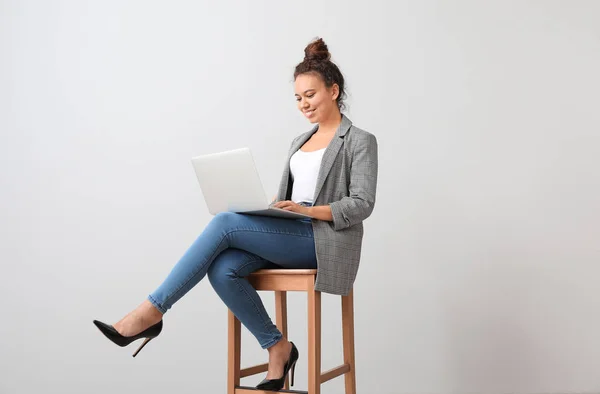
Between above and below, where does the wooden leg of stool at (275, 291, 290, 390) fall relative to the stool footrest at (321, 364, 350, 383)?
above

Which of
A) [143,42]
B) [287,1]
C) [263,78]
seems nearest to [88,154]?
[143,42]

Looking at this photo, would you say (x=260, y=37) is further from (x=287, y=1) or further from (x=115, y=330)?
(x=115, y=330)

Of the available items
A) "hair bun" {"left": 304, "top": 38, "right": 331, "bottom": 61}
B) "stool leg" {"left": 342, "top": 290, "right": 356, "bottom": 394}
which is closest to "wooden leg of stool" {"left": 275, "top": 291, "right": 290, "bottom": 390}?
"stool leg" {"left": 342, "top": 290, "right": 356, "bottom": 394}

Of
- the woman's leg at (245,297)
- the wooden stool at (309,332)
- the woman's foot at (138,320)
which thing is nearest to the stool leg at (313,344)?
the wooden stool at (309,332)

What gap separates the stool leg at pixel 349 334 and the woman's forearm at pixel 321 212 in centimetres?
32

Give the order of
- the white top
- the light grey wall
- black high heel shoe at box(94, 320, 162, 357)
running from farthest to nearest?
the light grey wall, the white top, black high heel shoe at box(94, 320, 162, 357)

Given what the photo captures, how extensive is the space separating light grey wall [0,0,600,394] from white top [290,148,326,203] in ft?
2.55

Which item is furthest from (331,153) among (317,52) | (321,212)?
(317,52)

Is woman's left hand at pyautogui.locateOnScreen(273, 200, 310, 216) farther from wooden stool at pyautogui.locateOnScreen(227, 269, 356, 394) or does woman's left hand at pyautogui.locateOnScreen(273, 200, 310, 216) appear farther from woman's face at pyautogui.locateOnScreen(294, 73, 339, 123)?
woman's face at pyautogui.locateOnScreen(294, 73, 339, 123)

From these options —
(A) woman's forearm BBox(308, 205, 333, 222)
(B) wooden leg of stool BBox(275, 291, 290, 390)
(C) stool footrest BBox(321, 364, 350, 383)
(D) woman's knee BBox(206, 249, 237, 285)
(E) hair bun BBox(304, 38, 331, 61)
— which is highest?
(E) hair bun BBox(304, 38, 331, 61)

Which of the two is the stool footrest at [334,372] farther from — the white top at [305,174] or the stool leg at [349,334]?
the white top at [305,174]

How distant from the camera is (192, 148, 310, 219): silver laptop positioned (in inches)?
75.5

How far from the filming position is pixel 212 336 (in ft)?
10.4

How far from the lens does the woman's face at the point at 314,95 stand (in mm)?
2232
